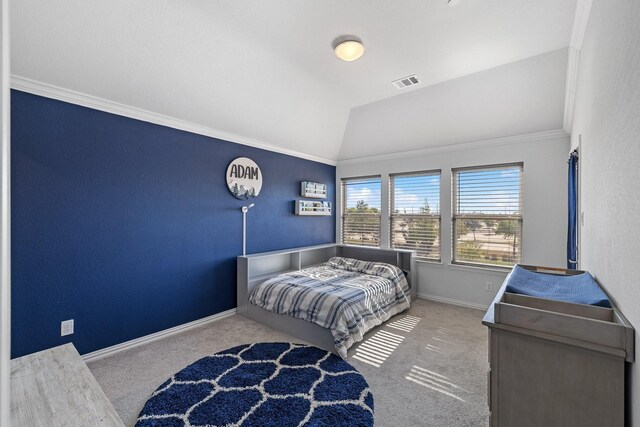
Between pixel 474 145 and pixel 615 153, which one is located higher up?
pixel 474 145

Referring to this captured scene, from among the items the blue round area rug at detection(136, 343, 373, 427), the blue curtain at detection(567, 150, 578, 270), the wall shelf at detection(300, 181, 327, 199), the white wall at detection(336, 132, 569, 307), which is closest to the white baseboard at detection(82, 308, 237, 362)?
the blue round area rug at detection(136, 343, 373, 427)

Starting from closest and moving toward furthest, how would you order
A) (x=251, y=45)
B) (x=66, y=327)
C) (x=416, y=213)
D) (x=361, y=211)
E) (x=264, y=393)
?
(x=264, y=393), (x=66, y=327), (x=251, y=45), (x=416, y=213), (x=361, y=211)

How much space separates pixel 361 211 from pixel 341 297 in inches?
101

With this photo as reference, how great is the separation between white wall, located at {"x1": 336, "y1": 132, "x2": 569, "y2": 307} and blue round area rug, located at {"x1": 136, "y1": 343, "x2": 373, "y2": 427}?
7.85ft

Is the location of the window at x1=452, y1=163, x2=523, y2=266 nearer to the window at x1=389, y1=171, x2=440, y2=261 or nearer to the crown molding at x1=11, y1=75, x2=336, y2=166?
the window at x1=389, y1=171, x2=440, y2=261

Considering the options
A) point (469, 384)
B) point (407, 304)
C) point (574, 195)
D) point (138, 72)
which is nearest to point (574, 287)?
point (469, 384)

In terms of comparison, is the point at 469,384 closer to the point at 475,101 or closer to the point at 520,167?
the point at 520,167

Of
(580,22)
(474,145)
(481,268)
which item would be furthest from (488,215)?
(580,22)

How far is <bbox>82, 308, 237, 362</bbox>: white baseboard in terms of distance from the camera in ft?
8.64

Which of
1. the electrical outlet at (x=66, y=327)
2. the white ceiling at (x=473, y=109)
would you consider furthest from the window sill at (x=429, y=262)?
the electrical outlet at (x=66, y=327)

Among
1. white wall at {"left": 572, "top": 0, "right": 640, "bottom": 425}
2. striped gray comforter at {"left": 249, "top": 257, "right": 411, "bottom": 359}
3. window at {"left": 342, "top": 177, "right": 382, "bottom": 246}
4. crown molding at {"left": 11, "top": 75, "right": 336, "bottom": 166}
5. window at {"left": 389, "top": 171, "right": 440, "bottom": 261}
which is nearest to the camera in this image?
white wall at {"left": 572, "top": 0, "right": 640, "bottom": 425}

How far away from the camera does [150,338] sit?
117 inches

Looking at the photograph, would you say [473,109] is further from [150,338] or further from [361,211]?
[150,338]

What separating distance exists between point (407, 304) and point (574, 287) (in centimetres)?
237
